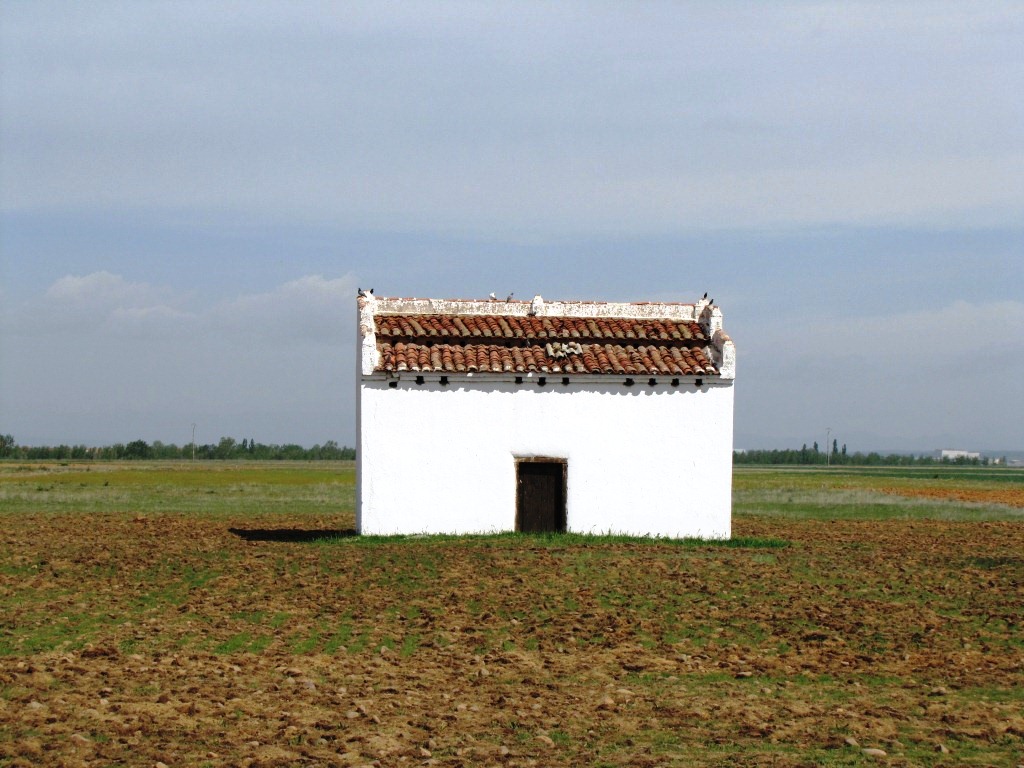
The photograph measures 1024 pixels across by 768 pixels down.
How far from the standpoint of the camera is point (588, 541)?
90.4 feet

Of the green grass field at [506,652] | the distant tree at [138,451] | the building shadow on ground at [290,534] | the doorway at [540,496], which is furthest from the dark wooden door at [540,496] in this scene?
the distant tree at [138,451]

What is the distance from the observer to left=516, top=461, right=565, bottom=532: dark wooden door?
28.7 meters

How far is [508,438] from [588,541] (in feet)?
10.0

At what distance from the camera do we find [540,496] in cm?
2875

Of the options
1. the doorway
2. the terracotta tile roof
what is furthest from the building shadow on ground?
the terracotta tile roof

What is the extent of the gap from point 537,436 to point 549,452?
0.47m

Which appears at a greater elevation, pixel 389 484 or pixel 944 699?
pixel 389 484

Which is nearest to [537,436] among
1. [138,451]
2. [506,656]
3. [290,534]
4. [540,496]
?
[540,496]

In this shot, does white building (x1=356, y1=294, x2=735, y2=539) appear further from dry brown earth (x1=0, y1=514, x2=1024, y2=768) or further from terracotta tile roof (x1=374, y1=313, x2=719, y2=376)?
dry brown earth (x1=0, y1=514, x2=1024, y2=768)

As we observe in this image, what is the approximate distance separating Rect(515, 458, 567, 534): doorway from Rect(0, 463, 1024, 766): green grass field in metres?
1.09

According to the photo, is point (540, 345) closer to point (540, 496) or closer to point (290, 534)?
point (540, 496)

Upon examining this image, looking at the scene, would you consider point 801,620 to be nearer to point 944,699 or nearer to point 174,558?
point 944,699

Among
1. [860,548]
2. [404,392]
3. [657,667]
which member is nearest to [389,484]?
[404,392]

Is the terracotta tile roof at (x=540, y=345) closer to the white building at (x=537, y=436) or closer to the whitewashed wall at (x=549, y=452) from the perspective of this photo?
the white building at (x=537, y=436)
